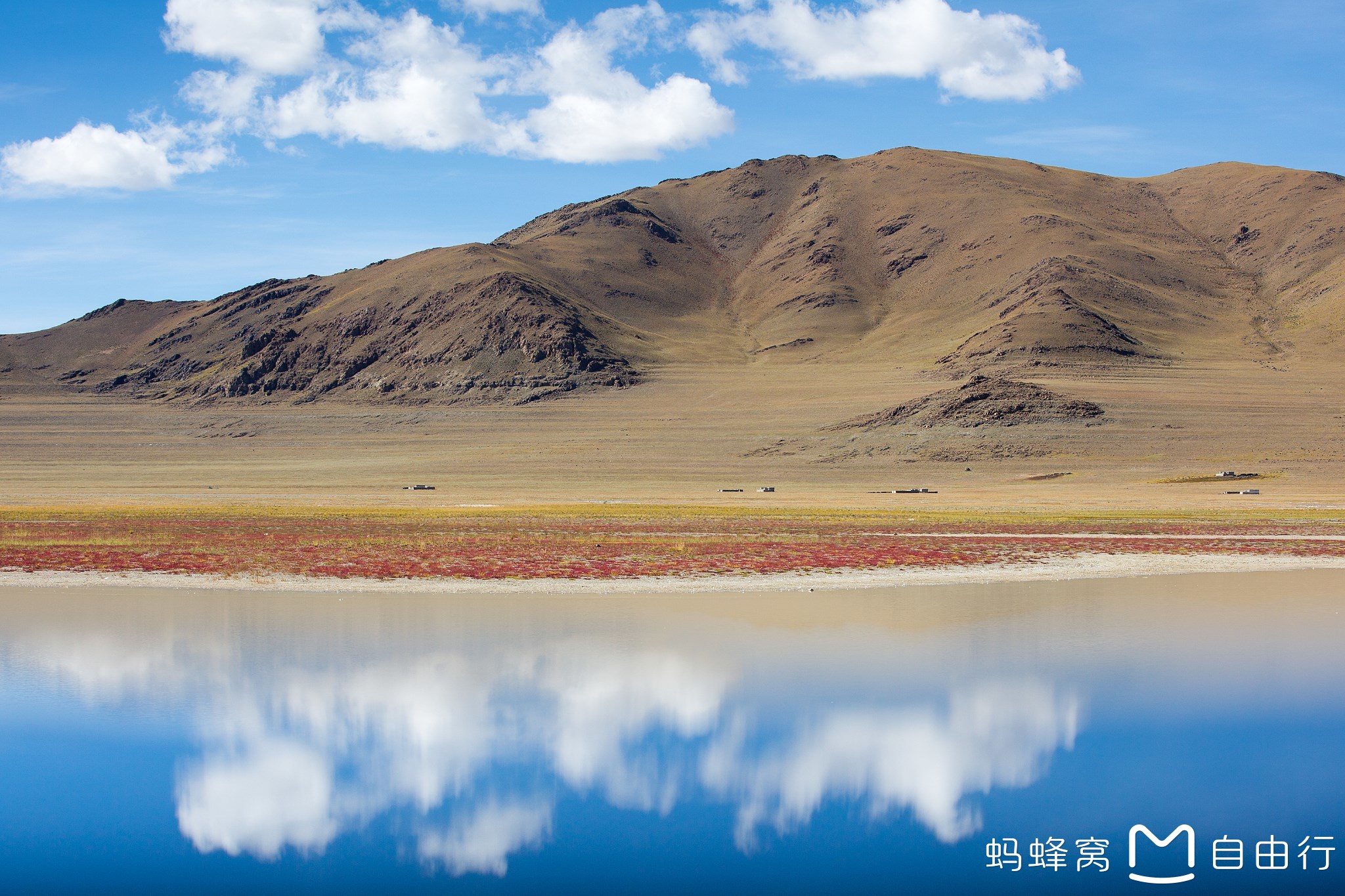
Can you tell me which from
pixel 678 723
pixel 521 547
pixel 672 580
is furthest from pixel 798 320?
pixel 678 723

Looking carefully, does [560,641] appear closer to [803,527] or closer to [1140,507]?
[803,527]

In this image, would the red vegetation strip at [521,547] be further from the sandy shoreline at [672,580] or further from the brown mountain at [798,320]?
the brown mountain at [798,320]

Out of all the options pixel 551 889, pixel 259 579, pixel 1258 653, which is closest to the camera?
pixel 551 889

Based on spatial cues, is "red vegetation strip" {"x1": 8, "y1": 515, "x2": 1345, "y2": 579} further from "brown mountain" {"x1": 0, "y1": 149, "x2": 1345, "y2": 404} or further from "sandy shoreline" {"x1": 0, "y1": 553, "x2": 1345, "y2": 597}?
"brown mountain" {"x1": 0, "y1": 149, "x2": 1345, "y2": 404}

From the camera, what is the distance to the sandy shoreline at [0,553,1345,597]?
2439 cm

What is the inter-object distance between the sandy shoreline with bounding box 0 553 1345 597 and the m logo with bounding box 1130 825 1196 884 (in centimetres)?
1466

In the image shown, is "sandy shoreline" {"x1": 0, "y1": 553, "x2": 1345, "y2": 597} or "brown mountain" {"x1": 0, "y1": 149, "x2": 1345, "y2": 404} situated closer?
"sandy shoreline" {"x1": 0, "y1": 553, "x2": 1345, "y2": 597}

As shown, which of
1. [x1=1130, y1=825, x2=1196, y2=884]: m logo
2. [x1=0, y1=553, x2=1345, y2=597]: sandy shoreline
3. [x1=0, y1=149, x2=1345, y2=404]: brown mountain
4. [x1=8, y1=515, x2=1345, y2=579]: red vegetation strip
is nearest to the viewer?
[x1=1130, y1=825, x2=1196, y2=884]: m logo

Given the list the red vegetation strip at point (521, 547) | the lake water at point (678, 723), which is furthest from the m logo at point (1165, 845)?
the red vegetation strip at point (521, 547)

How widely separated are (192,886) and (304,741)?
326cm

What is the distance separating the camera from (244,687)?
14.4 metres

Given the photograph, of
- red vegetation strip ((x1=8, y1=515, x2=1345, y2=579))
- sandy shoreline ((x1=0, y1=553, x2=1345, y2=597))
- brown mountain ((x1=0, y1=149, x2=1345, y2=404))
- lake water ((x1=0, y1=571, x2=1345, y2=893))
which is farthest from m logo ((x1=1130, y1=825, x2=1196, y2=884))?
brown mountain ((x1=0, y1=149, x2=1345, y2=404))

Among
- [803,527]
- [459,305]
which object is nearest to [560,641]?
[803,527]

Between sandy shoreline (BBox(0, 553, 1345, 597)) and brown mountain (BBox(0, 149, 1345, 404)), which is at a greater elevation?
brown mountain (BBox(0, 149, 1345, 404))
